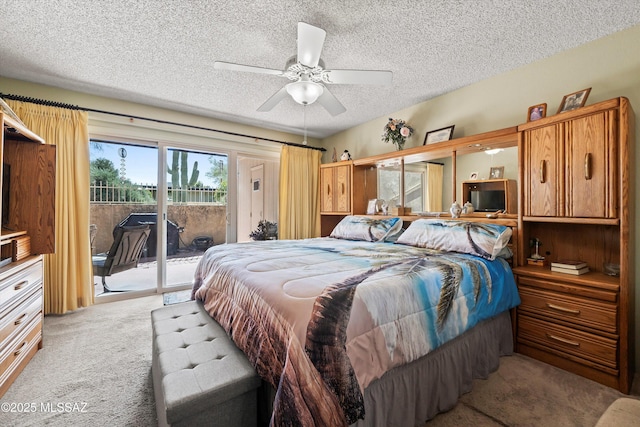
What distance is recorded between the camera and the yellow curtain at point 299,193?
459 centimetres

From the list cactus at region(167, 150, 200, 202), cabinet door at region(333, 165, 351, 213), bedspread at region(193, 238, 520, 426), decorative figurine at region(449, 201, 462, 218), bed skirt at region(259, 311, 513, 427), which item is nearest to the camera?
bedspread at region(193, 238, 520, 426)

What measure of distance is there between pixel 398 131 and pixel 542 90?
1476 millimetres

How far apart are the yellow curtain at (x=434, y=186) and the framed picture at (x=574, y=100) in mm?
1196

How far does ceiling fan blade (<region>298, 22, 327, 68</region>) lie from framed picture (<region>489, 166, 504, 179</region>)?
2.03m

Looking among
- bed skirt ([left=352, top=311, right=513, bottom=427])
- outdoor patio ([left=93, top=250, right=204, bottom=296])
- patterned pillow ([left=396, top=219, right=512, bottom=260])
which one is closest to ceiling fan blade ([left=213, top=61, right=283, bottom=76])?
patterned pillow ([left=396, top=219, right=512, bottom=260])

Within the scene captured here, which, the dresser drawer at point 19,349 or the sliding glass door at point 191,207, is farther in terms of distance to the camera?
the sliding glass door at point 191,207

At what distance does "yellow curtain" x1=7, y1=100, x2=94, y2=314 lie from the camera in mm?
2918

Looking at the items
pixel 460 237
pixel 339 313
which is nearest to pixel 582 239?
pixel 460 237

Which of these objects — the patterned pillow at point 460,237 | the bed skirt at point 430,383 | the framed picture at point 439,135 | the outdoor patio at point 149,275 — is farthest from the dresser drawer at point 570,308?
the outdoor patio at point 149,275

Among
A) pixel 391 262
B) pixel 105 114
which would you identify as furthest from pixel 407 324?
pixel 105 114

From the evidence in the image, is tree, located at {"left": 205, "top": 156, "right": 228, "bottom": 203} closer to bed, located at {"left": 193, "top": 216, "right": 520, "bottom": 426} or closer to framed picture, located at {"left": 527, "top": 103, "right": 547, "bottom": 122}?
bed, located at {"left": 193, "top": 216, "right": 520, "bottom": 426}

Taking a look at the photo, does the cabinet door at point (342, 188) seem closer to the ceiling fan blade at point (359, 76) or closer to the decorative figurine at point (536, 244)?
the ceiling fan blade at point (359, 76)

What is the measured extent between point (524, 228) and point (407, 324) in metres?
1.67

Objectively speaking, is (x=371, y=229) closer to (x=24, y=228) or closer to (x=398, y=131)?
(x=398, y=131)
